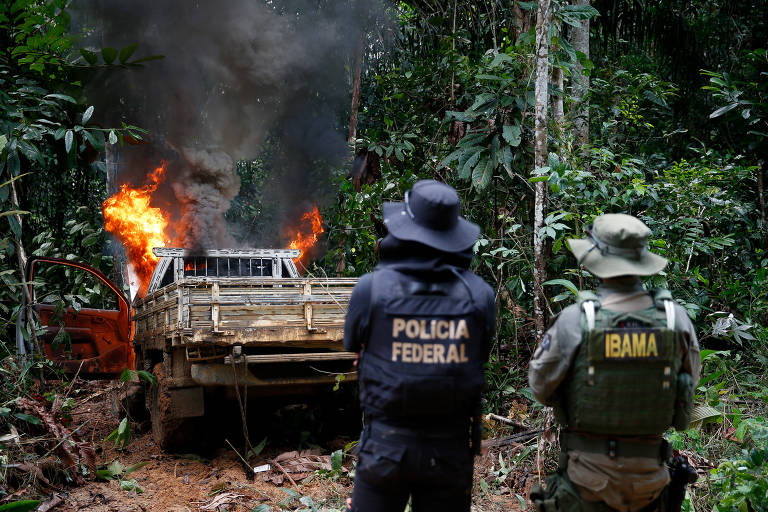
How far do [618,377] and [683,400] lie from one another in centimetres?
34

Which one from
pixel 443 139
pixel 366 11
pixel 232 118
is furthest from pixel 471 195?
pixel 232 118

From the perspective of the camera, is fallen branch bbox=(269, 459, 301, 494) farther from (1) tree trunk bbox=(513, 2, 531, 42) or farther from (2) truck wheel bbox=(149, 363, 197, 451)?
(1) tree trunk bbox=(513, 2, 531, 42)

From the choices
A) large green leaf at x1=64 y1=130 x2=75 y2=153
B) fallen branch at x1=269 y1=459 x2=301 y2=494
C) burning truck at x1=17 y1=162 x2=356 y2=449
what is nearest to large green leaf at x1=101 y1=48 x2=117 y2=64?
large green leaf at x1=64 y1=130 x2=75 y2=153

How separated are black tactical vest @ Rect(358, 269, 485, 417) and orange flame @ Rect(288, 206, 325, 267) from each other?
10552 mm

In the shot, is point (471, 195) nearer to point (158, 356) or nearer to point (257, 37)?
point (158, 356)

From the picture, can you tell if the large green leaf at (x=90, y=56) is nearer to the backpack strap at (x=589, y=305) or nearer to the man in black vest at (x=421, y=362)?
the man in black vest at (x=421, y=362)

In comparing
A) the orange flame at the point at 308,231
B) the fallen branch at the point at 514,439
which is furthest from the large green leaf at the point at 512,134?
the orange flame at the point at 308,231

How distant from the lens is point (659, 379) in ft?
7.52

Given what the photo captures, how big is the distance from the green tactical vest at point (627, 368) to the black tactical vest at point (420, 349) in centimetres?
41

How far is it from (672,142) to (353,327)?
781 centimetres

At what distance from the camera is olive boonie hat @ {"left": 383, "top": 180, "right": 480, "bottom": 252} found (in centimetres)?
233

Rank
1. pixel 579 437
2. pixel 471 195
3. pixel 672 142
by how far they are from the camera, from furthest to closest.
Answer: pixel 672 142, pixel 471 195, pixel 579 437

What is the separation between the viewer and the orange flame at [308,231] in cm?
Result: 1290

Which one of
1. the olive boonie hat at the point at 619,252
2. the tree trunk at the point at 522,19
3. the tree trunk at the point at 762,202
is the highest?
the tree trunk at the point at 522,19
